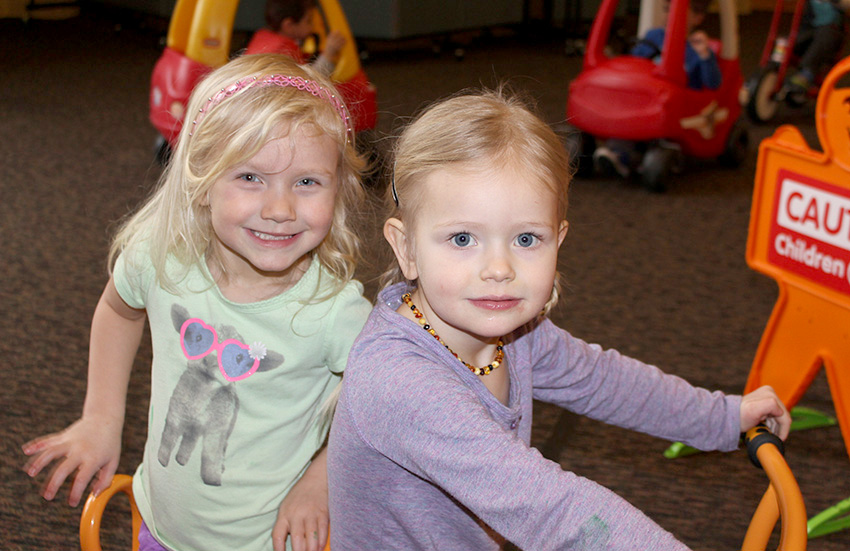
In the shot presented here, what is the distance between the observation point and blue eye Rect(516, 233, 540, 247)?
855 mm

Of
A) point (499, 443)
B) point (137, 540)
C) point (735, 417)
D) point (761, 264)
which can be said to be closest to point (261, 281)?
point (137, 540)

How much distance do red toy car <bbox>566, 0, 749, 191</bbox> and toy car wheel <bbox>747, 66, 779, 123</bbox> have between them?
35.8 inches

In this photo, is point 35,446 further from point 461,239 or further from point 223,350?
point 461,239

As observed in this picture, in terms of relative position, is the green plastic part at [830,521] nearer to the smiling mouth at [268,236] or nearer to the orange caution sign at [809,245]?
the orange caution sign at [809,245]

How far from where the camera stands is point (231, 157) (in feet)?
3.43

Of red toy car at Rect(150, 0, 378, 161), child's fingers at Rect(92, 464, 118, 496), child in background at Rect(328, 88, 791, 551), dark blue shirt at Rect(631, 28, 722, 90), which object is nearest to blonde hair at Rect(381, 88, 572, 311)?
child in background at Rect(328, 88, 791, 551)

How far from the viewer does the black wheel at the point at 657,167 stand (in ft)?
11.9

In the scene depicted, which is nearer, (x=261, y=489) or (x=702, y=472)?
(x=261, y=489)

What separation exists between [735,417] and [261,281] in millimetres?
613

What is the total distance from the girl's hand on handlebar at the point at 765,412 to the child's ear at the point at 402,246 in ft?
1.41

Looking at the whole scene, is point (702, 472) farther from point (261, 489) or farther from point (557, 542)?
point (557, 542)

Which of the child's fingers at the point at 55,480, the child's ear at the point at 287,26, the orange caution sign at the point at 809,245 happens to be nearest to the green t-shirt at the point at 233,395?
the child's fingers at the point at 55,480

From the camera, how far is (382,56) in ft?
20.5

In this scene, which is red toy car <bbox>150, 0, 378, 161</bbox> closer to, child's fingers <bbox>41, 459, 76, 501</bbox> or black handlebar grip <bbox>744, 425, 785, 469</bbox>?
child's fingers <bbox>41, 459, 76, 501</bbox>
